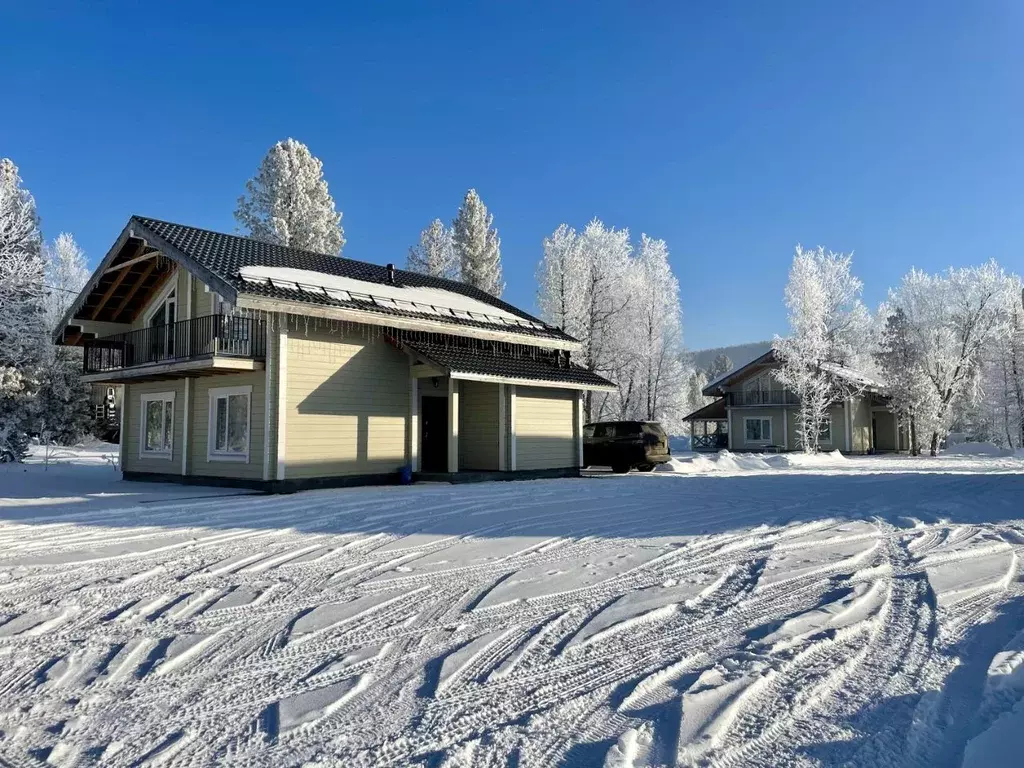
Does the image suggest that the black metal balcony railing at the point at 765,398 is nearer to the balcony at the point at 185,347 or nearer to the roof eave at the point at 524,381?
the roof eave at the point at 524,381

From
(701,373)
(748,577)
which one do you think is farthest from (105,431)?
(701,373)

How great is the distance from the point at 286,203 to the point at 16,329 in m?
12.9

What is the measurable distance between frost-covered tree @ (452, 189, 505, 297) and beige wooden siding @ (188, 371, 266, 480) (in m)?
24.0

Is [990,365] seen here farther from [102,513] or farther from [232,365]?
[102,513]

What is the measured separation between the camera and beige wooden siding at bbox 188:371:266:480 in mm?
14766

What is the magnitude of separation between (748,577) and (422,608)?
9.16ft

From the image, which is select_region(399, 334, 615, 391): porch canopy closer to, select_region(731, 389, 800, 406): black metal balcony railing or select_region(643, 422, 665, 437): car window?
select_region(643, 422, 665, 437): car window

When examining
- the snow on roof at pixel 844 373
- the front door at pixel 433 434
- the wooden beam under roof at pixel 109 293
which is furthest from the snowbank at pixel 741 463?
the wooden beam under roof at pixel 109 293

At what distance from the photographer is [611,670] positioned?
12.7 feet

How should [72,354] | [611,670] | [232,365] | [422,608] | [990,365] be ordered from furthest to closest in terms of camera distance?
[990,365], [72,354], [232,365], [422,608], [611,670]

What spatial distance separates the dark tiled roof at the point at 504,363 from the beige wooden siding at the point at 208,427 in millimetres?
3476

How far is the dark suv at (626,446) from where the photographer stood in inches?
819

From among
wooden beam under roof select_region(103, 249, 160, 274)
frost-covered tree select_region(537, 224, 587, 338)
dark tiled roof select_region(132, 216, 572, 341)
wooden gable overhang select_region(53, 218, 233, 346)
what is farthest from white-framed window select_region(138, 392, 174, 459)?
frost-covered tree select_region(537, 224, 587, 338)

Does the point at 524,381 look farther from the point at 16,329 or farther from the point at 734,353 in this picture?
the point at 734,353
